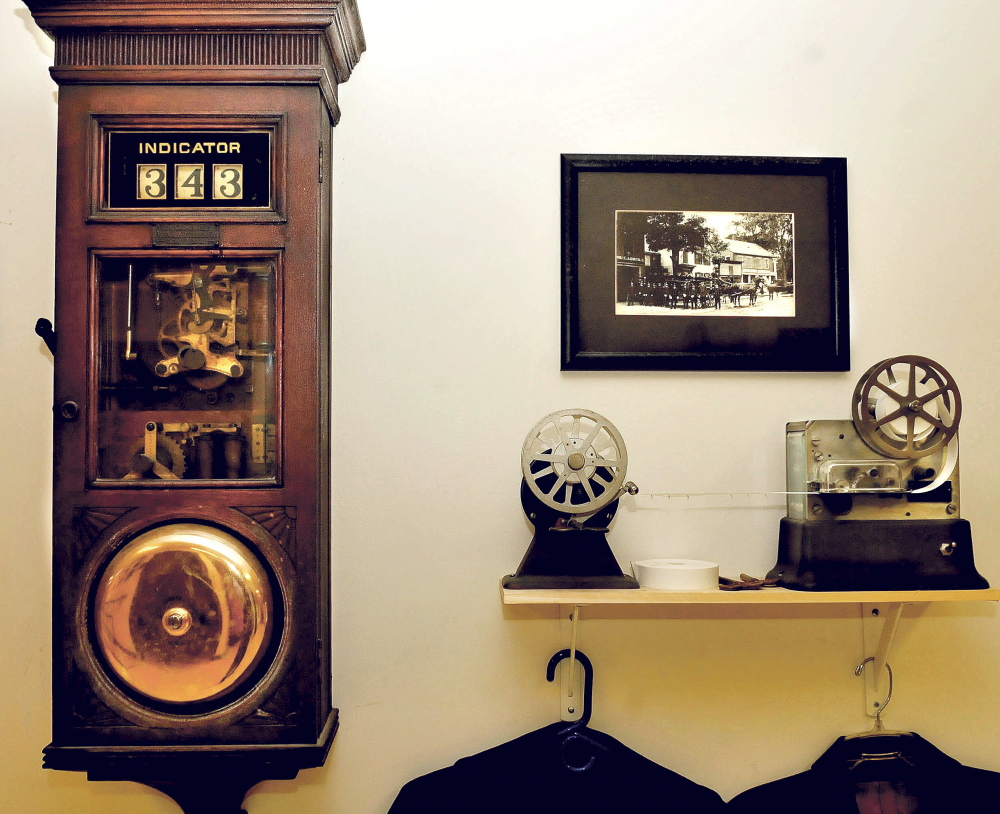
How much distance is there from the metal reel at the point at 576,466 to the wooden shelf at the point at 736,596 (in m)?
0.20

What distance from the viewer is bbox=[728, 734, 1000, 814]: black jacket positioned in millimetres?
1842

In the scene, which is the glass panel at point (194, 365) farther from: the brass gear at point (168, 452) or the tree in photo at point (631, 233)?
the tree in photo at point (631, 233)

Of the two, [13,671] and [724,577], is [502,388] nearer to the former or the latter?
[724,577]

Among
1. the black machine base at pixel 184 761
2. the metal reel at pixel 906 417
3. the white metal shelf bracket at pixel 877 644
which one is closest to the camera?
the black machine base at pixel 184 761

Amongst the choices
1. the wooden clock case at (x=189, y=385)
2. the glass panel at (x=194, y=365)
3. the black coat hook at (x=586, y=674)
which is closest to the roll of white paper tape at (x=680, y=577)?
→ the black coat hook at (x=586, y=674)

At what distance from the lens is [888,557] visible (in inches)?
67.2

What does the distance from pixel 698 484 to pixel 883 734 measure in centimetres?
82

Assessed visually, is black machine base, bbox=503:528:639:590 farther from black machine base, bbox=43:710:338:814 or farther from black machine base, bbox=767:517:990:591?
black machine base, bbox=43:710:338:814

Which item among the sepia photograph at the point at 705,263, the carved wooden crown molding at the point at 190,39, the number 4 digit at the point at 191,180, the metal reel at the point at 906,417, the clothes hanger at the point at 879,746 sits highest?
the carved wooden crown molding at the point at 190,39

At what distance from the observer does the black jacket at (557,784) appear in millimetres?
1756

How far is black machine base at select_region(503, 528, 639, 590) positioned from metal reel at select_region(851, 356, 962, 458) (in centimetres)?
67

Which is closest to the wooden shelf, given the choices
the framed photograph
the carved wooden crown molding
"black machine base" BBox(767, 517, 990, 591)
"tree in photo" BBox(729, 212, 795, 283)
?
"black machine base" BBox(767, 517, 990, 591)

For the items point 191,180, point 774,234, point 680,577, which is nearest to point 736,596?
point 680,577

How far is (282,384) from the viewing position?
1.62 meters
